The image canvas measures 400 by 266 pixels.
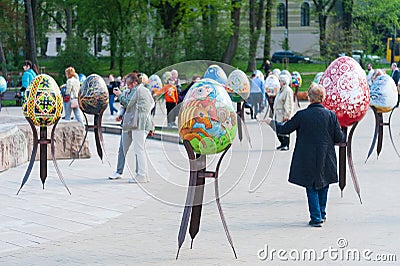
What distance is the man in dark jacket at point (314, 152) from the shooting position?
9969 millimetres

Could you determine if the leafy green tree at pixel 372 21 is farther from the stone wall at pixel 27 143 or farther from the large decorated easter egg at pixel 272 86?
the stone wall at pixel 27 143

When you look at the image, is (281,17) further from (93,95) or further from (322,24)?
(93,95)

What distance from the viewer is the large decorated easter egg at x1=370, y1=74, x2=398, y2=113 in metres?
16.3

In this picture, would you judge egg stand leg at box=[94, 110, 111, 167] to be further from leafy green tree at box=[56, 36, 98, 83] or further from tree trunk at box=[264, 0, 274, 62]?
tree trunk at box=[264, 0, 274, 62]

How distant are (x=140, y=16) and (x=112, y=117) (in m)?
22.8

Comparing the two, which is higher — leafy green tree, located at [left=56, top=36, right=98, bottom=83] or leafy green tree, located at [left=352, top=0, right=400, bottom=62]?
leafy green tree, located at [left=352, top=0, right=400, bottom=62]

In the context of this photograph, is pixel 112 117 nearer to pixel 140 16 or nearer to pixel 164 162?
pixel 164 162

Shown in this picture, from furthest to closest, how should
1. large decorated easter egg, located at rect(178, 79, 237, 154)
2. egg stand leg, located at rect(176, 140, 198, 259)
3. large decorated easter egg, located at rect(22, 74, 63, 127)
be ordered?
large decorated easter egg, located at rect(22, 74, 63, 127) → egg stand leg, located at rect(176, 140, 198, 259) → large decorated easter egg, located at rect(178, 79, 237, 154)

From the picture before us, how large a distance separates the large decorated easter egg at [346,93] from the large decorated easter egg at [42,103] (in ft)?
14.5

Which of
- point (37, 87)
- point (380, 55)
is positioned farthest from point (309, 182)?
point (380, 55)

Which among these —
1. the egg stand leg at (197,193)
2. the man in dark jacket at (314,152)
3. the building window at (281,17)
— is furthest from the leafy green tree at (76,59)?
the egg stand leg at (197,193)

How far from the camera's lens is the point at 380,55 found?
46719mm

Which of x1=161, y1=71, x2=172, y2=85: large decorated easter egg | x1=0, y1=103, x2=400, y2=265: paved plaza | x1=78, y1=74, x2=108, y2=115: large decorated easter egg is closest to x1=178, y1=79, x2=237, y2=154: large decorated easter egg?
x1=0, y1=103, x2=400, y2=265: paved plaza

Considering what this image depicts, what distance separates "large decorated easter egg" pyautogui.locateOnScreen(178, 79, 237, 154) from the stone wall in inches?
280
